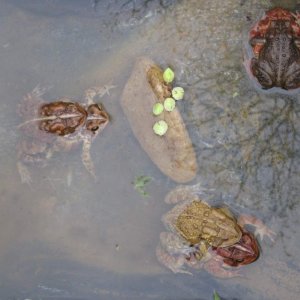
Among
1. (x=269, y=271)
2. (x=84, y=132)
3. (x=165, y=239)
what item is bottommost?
(x=269, y=271)

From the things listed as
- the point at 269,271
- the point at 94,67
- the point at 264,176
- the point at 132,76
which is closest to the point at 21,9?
the point at 94,67

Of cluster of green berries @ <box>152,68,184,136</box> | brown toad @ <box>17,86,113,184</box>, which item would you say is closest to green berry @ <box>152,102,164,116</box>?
cluster of green berries @ <box>152,68,184,136</box>

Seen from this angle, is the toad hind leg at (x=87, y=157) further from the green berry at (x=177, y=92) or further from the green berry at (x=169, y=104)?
the green berry at (x=177, y=92)

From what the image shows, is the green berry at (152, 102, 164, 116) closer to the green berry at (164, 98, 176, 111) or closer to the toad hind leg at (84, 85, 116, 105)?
the green berry at (164, 98, 176, 111)

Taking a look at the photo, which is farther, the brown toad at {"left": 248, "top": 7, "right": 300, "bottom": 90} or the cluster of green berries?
the cluster of green berries

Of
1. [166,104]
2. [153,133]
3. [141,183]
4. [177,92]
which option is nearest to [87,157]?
[141,183]

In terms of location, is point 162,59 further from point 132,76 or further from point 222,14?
point 222,14

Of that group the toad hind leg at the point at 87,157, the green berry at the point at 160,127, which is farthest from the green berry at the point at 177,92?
the toad hind leg at the point at 87,157

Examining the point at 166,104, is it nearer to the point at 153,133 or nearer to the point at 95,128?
the point at 153,133
